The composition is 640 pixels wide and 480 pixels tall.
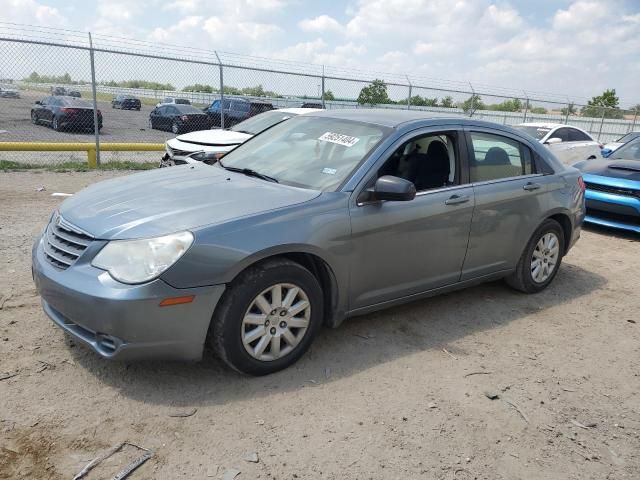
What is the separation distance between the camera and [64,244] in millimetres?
3338

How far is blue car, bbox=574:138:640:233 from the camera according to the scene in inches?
301

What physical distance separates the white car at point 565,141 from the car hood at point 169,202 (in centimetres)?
1063

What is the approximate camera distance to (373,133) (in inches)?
161

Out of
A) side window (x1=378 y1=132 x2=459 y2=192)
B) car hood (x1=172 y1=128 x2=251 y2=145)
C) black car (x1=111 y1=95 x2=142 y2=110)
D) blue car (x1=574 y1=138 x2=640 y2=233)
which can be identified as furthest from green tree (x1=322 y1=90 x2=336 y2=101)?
black car (x1=111 y1=95 x2=142 y2=110)

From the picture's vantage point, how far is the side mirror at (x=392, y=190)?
3629 millimetres

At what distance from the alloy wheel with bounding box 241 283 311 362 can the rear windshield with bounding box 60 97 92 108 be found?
16233 millimetres

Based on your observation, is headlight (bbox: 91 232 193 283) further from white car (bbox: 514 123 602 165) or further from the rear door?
white car (bbox: 514 123 602 165)

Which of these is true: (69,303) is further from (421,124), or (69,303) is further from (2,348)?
(421,124)

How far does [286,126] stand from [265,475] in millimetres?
3008

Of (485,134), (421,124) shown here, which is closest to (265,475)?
(421,124)

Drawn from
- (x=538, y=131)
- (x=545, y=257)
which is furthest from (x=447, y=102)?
(x=545, y=257)

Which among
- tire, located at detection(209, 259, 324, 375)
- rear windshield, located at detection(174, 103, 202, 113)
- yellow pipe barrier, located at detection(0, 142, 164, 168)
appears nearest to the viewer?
tire, located at detection(209, 259, 324, 375)

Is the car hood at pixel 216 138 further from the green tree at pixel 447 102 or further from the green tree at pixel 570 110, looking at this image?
the green tree at pixel 570 110

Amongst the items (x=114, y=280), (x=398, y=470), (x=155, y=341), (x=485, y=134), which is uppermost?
(x=485, y=134)
